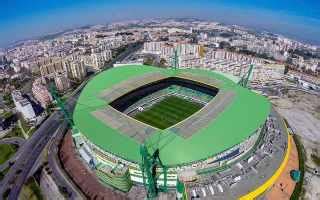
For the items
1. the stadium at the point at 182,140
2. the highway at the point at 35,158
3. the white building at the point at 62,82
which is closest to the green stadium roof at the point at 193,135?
the stadium at the point at 182,140

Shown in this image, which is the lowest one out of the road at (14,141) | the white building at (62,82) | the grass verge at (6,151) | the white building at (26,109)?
the grass verge at (6,151)

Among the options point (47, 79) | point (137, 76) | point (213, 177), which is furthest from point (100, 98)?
point (47, 79)

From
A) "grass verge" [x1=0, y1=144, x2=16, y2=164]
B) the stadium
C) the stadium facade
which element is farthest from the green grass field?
"grass verge" [x1=0, y1=144, x2=16, y2=164]

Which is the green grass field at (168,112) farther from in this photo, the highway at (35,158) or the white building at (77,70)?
the white building at (77,70)

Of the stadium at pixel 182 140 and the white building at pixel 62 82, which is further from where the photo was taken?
the white building at pixel 62 82

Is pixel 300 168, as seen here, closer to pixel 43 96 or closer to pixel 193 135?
pixel 193 135

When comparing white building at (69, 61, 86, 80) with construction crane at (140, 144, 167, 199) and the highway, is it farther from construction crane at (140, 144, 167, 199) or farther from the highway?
construction crane at (140, 144, 167, 199)

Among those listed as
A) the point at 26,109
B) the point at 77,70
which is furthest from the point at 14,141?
the point at 77,70
